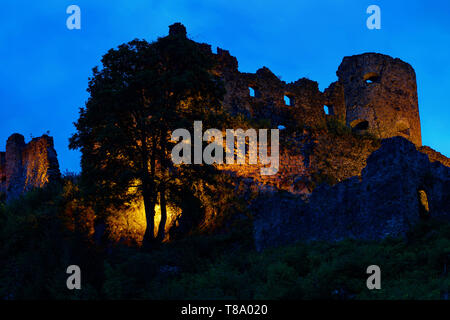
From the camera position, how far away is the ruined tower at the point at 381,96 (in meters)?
32.3

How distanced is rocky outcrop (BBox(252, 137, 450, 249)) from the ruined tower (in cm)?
1722

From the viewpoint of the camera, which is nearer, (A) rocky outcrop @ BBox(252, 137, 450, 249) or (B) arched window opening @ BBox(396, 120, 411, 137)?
(A) rocky outcrop @ BBox(252, 137, 450, 249)

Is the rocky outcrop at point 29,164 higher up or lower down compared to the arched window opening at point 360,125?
lower down

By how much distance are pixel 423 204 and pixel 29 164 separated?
2191 centimetres

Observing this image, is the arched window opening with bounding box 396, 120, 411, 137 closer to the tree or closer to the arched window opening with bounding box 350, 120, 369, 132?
the arched window opening with bounding box 350, 120, 369, 132

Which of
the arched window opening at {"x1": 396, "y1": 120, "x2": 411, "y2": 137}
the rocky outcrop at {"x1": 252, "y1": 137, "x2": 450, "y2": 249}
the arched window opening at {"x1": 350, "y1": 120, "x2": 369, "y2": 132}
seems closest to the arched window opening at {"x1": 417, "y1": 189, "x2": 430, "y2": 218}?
the rocky outcrop at {"x1": 252, "y1": 137, "x2": 450, "y2": 249}

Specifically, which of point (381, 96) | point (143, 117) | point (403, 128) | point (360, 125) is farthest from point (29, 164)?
point (403, 128)

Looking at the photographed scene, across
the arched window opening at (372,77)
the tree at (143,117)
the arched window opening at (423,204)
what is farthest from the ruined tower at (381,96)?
the arched window opening at (423,204)

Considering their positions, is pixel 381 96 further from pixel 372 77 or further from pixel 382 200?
pixel 382 200

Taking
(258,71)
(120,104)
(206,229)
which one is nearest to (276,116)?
(258,71)

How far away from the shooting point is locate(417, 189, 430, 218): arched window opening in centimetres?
1369

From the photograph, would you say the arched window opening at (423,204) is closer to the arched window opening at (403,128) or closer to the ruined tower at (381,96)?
the ruined tower at (381,96)

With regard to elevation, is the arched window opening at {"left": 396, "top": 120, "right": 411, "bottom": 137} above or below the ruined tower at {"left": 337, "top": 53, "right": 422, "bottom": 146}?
below

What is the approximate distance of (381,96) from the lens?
32.6 m
